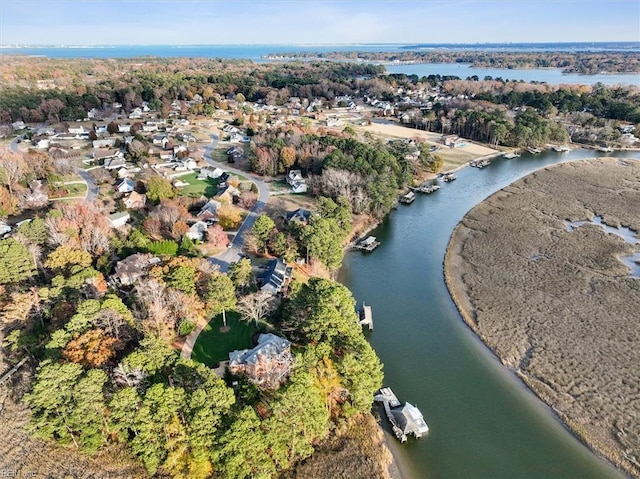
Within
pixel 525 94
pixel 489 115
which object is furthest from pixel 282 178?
pixel 525 94

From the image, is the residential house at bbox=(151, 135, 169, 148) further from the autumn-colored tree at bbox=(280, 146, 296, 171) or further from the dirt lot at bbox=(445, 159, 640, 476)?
the dirt lot at bbox=(445, 159, 640, 476)

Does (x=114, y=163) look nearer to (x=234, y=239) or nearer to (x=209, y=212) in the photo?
(x=209, y=212)

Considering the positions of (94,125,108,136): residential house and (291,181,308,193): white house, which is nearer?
(291,181,308,193): white house

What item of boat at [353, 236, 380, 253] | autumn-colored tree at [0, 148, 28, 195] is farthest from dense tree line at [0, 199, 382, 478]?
autumn-colored tree at [0, 148, 28, 195]

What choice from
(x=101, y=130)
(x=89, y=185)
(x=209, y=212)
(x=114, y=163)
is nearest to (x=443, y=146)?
(x=209, y=212)

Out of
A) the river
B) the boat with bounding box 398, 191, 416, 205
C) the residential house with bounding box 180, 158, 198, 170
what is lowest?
the river

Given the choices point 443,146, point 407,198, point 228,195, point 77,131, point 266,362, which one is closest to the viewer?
point 266,362

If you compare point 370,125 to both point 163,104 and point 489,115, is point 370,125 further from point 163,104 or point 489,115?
point 163,104

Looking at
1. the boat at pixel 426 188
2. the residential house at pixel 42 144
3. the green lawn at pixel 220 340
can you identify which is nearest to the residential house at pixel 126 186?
the residential house at pixel 42 144
